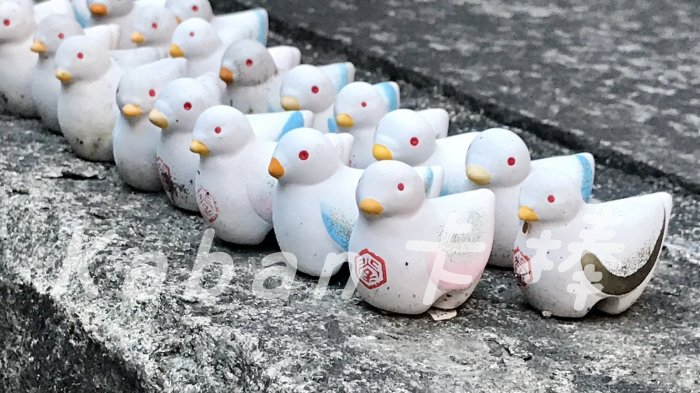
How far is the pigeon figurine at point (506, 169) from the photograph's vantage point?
1622 mm

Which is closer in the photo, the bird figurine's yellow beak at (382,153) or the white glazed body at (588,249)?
the white glazed body at (588,249)

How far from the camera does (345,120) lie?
181 cm

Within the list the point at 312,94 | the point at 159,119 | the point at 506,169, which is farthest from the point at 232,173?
the point at 506,169

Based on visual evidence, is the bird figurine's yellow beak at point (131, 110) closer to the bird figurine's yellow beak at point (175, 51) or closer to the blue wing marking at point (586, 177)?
the bird figurine's yellow beak at point (175, 51)

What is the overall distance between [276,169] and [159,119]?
Result: 28cm

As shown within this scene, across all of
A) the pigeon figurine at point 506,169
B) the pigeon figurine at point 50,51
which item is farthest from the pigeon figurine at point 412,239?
the pigeon figurine at point 50,51

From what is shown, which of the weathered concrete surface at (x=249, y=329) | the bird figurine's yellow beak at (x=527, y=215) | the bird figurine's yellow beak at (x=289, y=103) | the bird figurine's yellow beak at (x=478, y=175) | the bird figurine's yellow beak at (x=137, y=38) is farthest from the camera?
the bird figurine's yellow beak at (x=137, y=38)

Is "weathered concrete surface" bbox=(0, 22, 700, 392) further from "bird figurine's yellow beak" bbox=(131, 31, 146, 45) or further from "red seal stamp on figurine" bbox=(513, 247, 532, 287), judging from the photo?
"bird figurine's yellow beak" bbox=(131, 31, 146, 45)

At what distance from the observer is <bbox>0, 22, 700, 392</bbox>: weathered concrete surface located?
1415mm

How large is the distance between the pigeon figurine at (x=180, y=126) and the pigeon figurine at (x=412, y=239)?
1.28 feet

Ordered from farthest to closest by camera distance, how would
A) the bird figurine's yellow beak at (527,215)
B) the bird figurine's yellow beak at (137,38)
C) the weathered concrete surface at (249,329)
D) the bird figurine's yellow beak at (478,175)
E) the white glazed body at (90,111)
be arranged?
the bird figurine's yellow beak at (137,38) < the white glazed body at (90,111) < the bird figurine's yellow beak at (478,175) < the bird figurine's yellow beak at (527,215) < the weathered concrete surface at (249,329)

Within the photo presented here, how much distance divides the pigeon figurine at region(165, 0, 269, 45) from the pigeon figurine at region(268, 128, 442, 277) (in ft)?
2.32

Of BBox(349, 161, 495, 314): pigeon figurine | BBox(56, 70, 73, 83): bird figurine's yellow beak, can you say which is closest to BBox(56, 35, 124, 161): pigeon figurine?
BBox(56, 70, 73, 83): bird figurine's yellow beak

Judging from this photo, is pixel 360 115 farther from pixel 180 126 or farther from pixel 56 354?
pixel 56 354
